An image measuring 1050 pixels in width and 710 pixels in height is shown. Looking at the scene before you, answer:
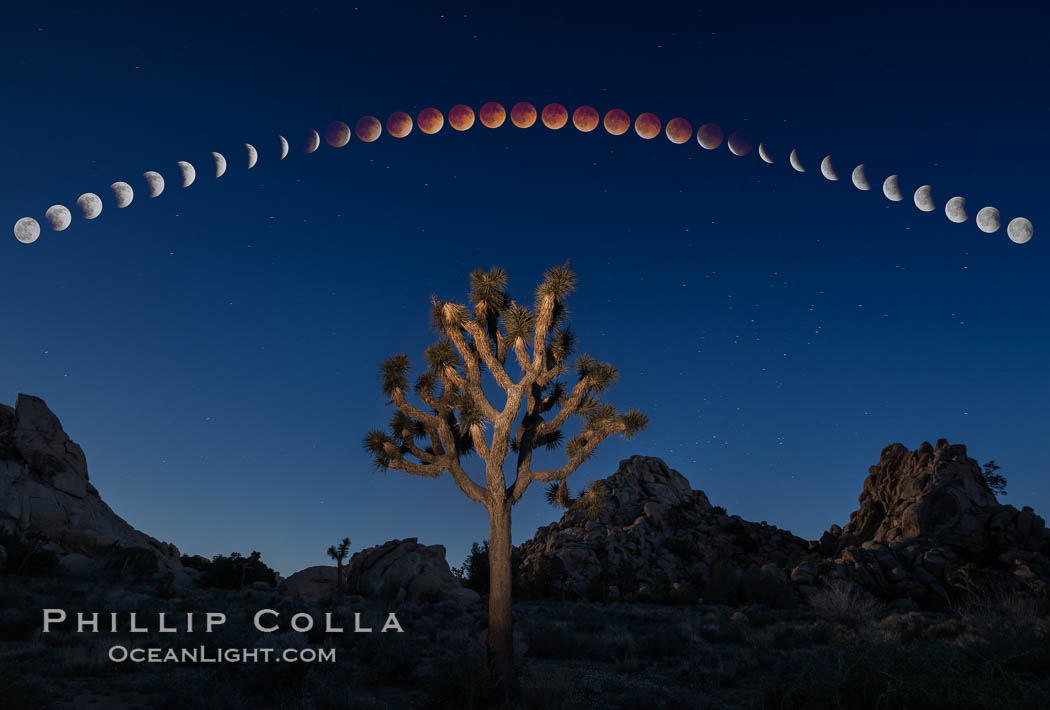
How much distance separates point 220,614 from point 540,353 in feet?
48.4

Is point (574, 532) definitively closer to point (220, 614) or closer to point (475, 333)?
point (220, 614)

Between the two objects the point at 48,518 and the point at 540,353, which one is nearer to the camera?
the point at 540,353

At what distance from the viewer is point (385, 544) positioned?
4003 centimetres

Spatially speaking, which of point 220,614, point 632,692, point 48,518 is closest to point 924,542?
point 632,692

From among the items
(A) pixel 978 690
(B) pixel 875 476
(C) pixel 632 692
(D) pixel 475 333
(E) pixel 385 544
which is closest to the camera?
(A) pixel 978 690

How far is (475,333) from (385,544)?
31556 mm

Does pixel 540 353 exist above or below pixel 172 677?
above

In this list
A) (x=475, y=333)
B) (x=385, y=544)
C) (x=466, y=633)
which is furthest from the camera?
(x=385, y=544)

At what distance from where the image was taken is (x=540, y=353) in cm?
1240

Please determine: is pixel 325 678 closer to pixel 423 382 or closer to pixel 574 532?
pixel 423 382

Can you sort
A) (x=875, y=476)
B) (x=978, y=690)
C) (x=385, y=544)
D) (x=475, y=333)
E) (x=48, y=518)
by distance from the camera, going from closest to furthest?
(x=978, y=690)
(x=475, y=333)
(x=385, y=544)
(x=48, y=518)
(x=875, y=476)

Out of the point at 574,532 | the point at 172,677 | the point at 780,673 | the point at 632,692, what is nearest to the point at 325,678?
the point at 172,677

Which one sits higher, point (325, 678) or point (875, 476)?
point (875, 476)

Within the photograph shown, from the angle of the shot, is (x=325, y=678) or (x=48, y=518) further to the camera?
(x=48, y=518)
